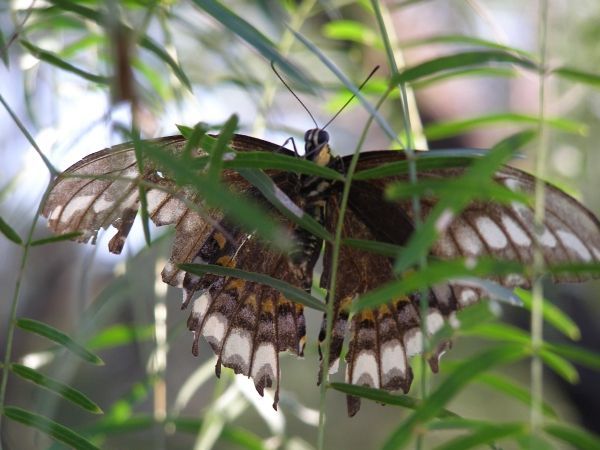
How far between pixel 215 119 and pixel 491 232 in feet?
1.51

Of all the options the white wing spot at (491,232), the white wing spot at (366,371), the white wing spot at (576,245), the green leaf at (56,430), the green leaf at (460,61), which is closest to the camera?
the green leaf at (460,61)

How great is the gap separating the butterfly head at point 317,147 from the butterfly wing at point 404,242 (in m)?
0.05

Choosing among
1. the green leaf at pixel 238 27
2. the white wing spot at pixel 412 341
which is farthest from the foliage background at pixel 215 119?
the white wing spot at pixel 412 341

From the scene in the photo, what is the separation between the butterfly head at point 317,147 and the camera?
1116 millimetres

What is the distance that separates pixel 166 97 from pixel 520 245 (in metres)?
0.68

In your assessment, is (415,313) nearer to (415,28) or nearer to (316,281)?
(316,281)

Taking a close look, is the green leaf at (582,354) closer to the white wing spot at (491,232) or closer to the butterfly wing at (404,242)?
the butterfly wing at (404,242)

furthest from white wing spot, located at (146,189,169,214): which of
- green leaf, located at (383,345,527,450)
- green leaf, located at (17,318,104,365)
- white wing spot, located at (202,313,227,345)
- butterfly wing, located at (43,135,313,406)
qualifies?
green leaf, located at (383,345,527,450)

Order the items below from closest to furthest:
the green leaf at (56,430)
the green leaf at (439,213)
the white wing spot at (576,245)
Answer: the green leaf at (439,213)
the green leaf at (56,430)
the white wing spot at (576,245)

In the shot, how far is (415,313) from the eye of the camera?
1.27 metres

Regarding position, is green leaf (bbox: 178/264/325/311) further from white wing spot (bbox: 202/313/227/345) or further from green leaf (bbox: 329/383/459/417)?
white wing spot (bbox: 202/313/227/345)

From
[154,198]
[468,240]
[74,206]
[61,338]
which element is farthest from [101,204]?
[468,240]

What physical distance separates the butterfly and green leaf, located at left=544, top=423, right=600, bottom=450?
340mm

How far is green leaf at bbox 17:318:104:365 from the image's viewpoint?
721mm
